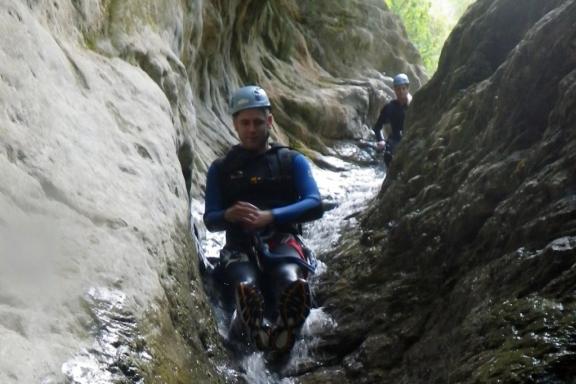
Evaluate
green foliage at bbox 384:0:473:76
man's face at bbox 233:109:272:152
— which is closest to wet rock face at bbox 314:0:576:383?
man's face at bbox 233:109:272:152

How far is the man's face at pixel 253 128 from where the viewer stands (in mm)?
5767

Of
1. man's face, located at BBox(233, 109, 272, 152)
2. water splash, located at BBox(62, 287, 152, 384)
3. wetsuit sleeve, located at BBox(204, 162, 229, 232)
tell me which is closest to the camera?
water splash, located at BBox(62, 287, 152, 384)

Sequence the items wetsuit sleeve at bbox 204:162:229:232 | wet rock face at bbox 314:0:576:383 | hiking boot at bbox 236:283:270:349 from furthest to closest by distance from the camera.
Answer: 1. wetsuit sleeve at bbox 204:162:229:232
2. hiking boot at bbox 236:283:270:349
3. wet rock face at bbox 314:0:576:383

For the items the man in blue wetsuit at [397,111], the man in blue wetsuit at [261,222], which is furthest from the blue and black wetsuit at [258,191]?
the man in blue wetsuit at [397,111]

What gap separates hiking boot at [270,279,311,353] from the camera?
14.9ft

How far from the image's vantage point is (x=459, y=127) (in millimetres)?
6242

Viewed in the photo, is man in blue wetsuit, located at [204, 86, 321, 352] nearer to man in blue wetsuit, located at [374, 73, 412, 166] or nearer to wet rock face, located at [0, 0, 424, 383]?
wet rock face, located at [0, 0, 424, 383]

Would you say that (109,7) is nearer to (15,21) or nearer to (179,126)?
(179,126)

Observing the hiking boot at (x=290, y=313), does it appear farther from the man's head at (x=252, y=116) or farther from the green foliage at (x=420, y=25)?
the green foliage at (x=420, y=25)

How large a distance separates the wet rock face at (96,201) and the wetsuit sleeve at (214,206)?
17.7 inches

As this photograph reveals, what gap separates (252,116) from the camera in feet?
18.9

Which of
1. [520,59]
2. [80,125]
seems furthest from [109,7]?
[520,59]

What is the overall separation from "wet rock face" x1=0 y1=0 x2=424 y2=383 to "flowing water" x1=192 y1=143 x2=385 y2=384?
0.49 metres

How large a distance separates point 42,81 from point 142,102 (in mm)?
1458
